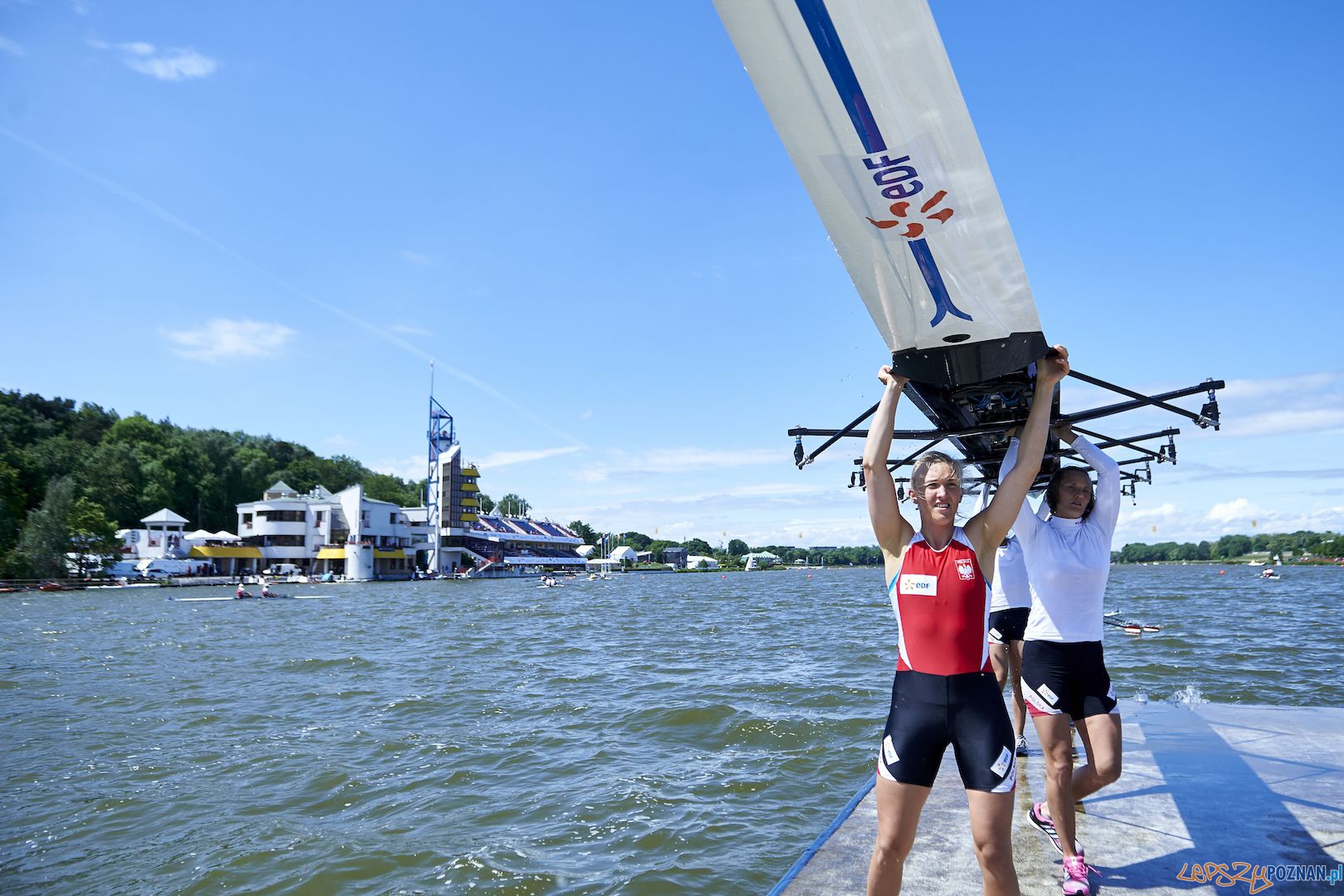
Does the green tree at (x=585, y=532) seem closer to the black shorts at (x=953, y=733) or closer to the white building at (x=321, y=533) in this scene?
the white building at (x=321, y=533)

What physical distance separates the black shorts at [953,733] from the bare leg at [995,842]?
1.9 inches

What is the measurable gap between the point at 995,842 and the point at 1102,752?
149cm

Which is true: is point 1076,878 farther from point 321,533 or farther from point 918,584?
point 321,533

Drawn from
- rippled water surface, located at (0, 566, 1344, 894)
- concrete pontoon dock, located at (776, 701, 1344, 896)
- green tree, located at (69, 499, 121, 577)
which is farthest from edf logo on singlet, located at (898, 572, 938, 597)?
green tree, located at (69, 499, 121, 577)

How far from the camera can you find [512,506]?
15912cm

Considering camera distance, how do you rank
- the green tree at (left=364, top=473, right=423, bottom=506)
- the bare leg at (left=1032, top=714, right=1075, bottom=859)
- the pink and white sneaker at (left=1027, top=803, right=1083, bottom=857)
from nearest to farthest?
the bare leg at (left=1032, top=714, right=1075, bottom=859) < the pink and white sneaker at (left=1027, top=803, right=1083, bottom=857) < the green tree at (left=364, top=473, right=423, bottom=506)

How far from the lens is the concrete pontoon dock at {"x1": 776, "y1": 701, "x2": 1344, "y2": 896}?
11.4 feet

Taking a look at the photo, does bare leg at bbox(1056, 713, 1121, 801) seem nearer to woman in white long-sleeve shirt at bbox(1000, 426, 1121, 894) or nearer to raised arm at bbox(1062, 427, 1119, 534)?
woman in white long-sleeve shirt at bbox(1000, 426, 1121, 894)

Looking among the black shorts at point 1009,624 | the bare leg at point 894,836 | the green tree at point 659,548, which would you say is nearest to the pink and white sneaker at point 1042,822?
the black shorts at point 1009,624

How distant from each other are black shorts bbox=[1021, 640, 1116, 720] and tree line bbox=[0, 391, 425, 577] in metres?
73.4

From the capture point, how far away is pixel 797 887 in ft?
11.3

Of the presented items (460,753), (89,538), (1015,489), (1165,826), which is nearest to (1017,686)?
(1165,826)

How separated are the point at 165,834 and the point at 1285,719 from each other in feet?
31.6

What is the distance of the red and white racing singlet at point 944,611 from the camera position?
2.77 meters
